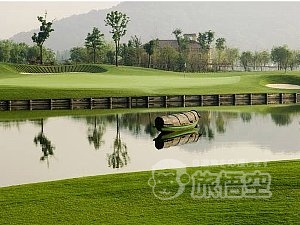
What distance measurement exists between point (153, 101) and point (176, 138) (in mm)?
25210

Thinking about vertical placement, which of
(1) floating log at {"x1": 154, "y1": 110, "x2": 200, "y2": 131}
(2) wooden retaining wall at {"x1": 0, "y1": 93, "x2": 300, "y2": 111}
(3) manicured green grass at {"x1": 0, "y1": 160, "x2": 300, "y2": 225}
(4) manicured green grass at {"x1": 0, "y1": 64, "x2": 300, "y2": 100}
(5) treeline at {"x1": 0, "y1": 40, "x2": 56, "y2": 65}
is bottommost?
(3) manicured green grass at {"x1": 0, "y1": 160, "x2": 300, "y2": 225}

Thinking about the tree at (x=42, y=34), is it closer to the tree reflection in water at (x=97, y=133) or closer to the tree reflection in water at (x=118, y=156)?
the tree reflection in water at (x=97, y=133)

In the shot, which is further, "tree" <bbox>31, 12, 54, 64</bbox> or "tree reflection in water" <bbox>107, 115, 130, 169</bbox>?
"tree" <bbox>31, 12, 54, 64</bbox>

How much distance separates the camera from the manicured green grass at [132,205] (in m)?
14.9

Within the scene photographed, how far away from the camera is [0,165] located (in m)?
26.4

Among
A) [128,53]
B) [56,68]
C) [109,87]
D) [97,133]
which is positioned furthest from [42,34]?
Answer: [97,133]

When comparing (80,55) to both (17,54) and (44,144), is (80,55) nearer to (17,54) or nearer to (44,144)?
(17,54)

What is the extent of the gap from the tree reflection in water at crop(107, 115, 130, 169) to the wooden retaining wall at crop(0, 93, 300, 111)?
79.3 feet

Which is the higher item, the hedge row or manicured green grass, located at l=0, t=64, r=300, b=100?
the hedge row

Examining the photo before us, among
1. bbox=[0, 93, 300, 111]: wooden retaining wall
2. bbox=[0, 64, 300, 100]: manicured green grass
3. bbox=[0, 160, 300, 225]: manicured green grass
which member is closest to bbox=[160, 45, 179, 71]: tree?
bbox=[0, 64, 300, 100]: manicured green grass

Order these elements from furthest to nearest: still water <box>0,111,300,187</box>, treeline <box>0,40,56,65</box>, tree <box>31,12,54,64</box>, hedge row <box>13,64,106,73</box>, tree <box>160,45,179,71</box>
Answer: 1. treeline <box>0,40,56,65</box>
2. tree <box>160,45,179,71</box>
3. tree <box>31,12,54,64</box>
4. hedge row <box>13,64,106,73</box>
5. still water <box>0,111,300,187</box>

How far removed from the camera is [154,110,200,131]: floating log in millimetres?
36531

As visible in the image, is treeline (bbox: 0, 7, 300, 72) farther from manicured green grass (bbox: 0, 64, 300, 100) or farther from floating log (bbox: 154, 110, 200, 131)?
floating log (bbox: 154, 110, 200, 131)

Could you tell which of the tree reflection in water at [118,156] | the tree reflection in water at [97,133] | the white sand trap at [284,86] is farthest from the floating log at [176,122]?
the white sand trap at [284,86]
